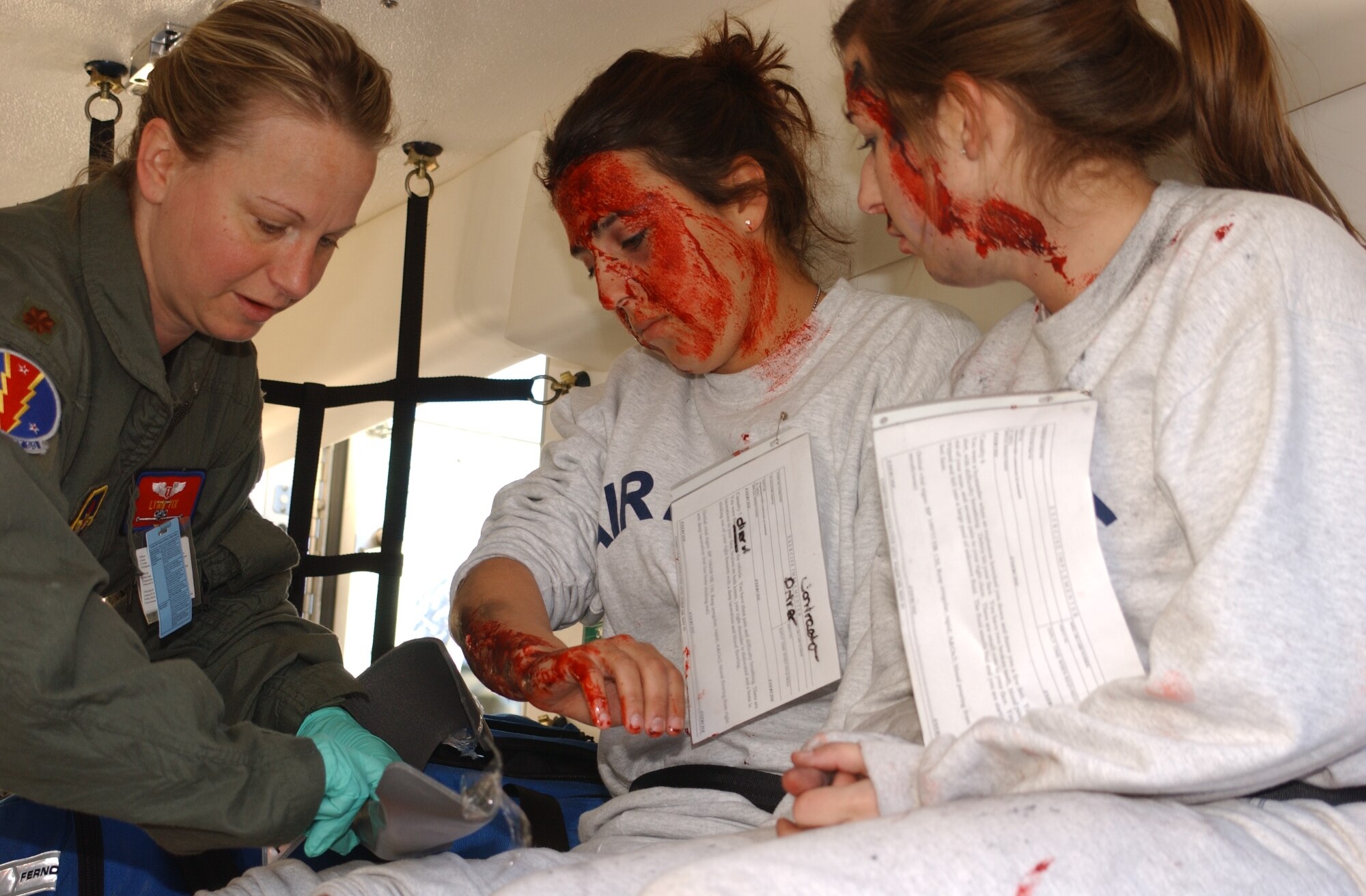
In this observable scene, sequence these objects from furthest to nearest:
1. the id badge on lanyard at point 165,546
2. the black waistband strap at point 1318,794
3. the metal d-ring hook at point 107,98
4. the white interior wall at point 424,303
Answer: the white interior wall at point 424,303 → the metal d-ring hook at point 107,98 → the id badge on lanyard at point 165,546 → the black waistband strap at point 1318,794

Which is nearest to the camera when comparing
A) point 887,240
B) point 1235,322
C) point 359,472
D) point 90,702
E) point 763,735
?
point 1235,322

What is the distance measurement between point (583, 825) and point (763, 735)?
21cm

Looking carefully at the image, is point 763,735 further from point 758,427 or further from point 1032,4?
point 1032,4

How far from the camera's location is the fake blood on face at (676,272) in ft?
4.42

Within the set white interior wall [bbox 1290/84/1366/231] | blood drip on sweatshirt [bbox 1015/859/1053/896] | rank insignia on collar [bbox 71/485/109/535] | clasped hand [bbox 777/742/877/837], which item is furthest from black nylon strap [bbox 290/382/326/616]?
blood drip on sweatshirt [bbox 1015/859/1053/896]

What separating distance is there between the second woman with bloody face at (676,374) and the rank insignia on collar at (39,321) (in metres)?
0.51

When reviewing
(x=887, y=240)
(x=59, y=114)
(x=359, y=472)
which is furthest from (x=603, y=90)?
(x=359, y=472)

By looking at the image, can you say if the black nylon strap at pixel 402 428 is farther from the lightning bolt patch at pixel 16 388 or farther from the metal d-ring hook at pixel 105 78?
the lightning bolt patch at pixel 16 388

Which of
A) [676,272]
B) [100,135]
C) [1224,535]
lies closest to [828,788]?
[1224,535]

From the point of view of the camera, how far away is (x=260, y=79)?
120cm

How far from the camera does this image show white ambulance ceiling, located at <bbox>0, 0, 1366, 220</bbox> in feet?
6.32

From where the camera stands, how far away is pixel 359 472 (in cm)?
365

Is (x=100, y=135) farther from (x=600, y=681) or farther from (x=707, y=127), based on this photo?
(x=600, y=681)

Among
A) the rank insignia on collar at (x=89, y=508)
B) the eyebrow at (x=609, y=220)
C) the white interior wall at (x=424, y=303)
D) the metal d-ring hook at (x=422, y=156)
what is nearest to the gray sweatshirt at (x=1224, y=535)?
the eyebrow at (x=609, y=220)
